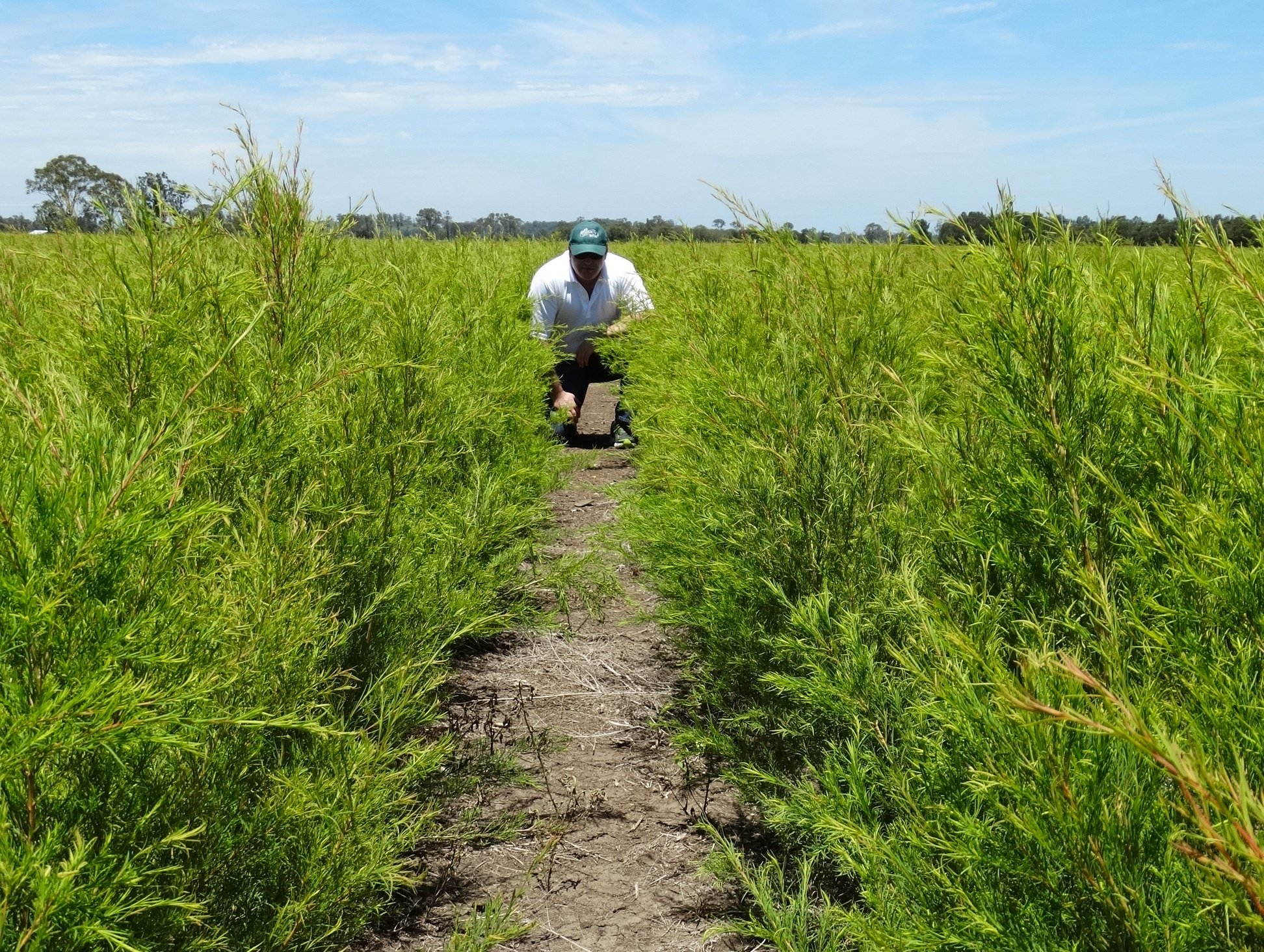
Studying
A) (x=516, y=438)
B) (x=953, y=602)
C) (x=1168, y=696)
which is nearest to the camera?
(x=1168, y=696)

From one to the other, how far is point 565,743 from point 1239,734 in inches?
89.9

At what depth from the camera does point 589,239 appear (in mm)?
7199

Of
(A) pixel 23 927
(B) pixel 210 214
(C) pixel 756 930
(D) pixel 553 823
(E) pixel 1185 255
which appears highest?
(B) pixel 210 214

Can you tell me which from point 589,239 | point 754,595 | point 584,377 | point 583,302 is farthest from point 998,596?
point 584,377

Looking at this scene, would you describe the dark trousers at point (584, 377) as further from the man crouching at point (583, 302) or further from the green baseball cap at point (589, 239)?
the green baseball cap at point (589, 239)

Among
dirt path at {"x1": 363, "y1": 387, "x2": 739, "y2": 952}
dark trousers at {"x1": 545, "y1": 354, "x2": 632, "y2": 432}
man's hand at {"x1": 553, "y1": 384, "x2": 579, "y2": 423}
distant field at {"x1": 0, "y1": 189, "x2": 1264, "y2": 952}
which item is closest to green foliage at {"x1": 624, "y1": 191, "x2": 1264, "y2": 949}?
distant field at {"x1": 0, "y1": 189, "x2": 1264, "y2": 952}

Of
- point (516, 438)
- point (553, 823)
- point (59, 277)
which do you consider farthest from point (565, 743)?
point (59, 277)

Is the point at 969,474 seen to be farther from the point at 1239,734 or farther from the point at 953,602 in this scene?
the point at 1239,734

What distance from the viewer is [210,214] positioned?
2402 mm

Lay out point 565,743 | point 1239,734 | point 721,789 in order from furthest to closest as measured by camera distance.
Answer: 1. point 565,743
2. point 721,789
3. point 1239,734

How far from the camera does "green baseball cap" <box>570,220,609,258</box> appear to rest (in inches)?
281

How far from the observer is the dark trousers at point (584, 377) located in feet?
25.6

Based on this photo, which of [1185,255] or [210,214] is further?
[210,214]

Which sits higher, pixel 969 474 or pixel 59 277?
pixel 59 277
